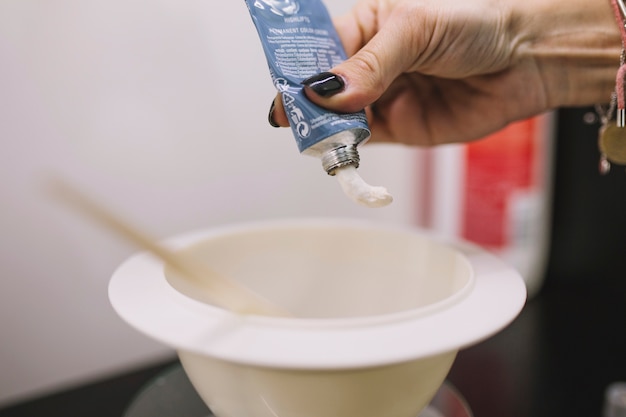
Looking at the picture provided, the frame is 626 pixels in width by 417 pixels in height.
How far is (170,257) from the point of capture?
33 cm

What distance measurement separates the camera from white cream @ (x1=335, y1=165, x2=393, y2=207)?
36 cm

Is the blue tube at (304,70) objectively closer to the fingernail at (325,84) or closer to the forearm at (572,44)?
the fingernail at (325,84)

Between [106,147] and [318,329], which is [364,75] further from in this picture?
[106,147]

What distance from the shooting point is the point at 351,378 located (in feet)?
1.01

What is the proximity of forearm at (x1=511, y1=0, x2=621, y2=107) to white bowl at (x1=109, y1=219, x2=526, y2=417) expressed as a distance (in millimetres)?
217

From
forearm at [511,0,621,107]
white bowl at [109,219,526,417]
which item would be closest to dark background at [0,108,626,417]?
forearm at [511,0,621,107]

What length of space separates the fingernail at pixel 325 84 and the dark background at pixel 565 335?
393mm

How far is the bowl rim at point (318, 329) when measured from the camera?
28cm

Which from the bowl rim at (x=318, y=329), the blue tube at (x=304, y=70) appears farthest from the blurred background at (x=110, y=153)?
A: the bowl rim at (x=318, y=329)

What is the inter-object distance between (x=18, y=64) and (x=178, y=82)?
0.49ft

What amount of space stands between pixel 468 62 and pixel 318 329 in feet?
1.04

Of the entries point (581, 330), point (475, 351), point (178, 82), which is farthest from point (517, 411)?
point (178, 82)

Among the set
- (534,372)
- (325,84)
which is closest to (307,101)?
(325,84)

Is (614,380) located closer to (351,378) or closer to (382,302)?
(382,302)
